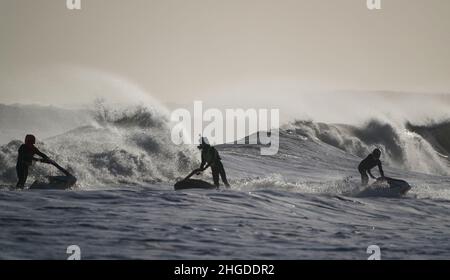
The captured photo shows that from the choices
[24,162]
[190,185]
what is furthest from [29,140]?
[190,185]

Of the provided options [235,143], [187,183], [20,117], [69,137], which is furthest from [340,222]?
[20,117]

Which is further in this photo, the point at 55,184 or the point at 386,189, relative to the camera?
the point at 386,189

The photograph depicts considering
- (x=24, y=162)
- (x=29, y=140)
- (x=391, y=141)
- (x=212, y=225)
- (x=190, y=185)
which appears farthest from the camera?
(x=391, y=141)

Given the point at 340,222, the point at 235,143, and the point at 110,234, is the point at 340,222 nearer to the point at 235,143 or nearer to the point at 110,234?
the point at 110,234

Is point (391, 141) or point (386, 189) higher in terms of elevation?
point (391, 141)

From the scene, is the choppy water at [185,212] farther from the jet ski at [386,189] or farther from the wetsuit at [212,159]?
the wetsuit at [212,159]

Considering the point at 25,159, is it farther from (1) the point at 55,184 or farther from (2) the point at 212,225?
(2) the point at 212,225

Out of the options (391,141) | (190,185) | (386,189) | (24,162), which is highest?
(391,141)

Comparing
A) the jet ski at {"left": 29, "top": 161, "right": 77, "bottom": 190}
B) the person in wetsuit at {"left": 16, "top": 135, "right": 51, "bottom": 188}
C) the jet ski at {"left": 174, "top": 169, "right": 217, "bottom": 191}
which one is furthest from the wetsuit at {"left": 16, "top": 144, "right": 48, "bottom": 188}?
the jet ski at {"left": 174, "top": 169, "right": 217, "bottom": 191}

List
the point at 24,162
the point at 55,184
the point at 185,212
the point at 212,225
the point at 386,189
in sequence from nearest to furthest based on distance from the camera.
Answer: the point at 212,225
the point at 185,212
the point at 55,184
the point at 24,162
the point at 386,189

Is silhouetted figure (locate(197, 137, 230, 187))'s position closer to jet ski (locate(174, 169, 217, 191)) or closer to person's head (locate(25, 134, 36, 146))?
jet ski (locate(174, 169, 217, 191))

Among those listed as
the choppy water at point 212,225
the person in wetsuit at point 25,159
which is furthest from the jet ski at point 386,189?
the person in wetsuit at point 25,159

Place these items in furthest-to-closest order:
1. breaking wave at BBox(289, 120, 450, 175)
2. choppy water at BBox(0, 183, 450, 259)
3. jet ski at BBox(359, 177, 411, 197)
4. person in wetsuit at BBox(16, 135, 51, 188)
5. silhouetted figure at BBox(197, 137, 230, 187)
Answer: breaking wave at BBox(289, 120, 450, 175) < jet ski at BBox(359, 177, 411, 197) < silhouetted figure at BBox(197, 137, 230, 187) < person in wetsuit at BBox(16, 135, 51, 188) < choppy water at BBox(0, 183, 450, 259)

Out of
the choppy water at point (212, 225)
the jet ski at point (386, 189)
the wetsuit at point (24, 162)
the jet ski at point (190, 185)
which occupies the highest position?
the wetsuit at point (24, 162)
